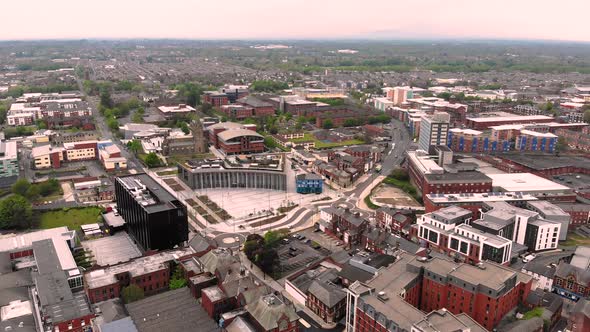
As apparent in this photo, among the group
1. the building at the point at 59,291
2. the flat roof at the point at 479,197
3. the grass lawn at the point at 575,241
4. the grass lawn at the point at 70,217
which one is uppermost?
the flat roof at the point at 479,197

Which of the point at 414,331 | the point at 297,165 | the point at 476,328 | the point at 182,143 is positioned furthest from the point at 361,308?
the point at 182,143

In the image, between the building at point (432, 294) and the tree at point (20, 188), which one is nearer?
the building at point (432, 294)

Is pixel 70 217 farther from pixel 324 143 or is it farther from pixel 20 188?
pixel 324 143

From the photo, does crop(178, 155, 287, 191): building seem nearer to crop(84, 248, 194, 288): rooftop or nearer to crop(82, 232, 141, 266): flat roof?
crop(82, 232, 141, 266): flat roof

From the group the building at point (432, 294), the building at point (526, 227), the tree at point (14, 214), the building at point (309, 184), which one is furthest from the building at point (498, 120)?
the tree at point (14, 214)

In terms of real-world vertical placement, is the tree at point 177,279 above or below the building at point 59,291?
below

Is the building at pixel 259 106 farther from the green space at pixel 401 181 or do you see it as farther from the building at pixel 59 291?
the building at pixel 59 291

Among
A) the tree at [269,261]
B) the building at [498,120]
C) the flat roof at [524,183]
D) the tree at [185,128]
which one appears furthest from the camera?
the tree at [185,128]

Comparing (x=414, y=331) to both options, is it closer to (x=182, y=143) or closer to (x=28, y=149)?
(x=182, y=143)
